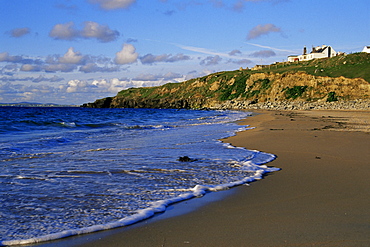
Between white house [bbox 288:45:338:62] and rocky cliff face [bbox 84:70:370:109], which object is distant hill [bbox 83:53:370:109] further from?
white house [bbox 288:45:338:62]

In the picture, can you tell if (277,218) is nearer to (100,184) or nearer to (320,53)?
(100,184)

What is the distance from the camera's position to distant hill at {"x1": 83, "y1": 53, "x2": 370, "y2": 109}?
5432 cm

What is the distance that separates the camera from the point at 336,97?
172ft

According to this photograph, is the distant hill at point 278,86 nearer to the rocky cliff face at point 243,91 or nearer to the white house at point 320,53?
the rocky cliff face at point 243,91

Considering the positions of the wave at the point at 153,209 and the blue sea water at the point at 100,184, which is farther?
the blue sea water at the point at 100,184

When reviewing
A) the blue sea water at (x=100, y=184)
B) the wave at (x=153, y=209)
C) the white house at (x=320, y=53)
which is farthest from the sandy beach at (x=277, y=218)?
the white house at (x=320, y=53)

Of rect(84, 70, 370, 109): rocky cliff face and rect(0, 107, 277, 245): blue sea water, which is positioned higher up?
rect(84, 70, 370, 109): rocky cliff face

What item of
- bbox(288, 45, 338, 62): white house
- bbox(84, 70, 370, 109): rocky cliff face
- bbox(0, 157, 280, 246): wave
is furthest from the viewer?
bbox(288, 45, 338, 62): white house

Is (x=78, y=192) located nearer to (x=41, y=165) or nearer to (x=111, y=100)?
(x=41, y=165)

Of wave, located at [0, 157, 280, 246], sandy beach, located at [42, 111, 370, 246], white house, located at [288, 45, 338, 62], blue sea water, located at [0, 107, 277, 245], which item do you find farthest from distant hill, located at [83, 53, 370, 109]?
sandy beach, located at [42, 111, 370, 246]

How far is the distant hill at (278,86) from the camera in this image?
54322mm

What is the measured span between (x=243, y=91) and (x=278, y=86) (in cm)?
1213

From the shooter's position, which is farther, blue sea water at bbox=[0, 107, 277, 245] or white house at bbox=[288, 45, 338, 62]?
white house at bbox=[288, 45, 338, 62]

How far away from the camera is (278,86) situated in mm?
68500
